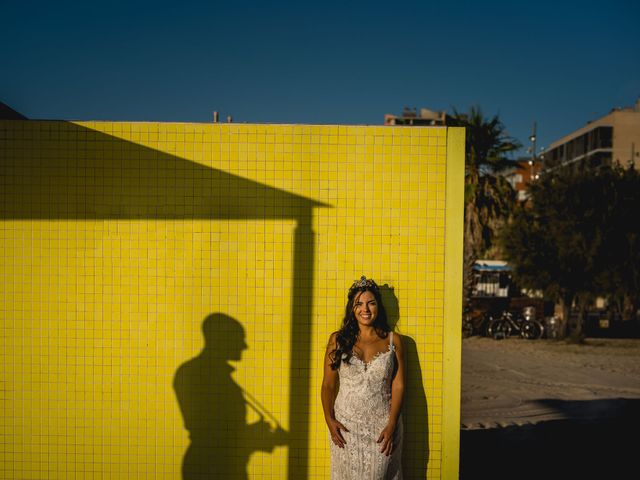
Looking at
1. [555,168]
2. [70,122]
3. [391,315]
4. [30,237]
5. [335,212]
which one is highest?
[555,168]

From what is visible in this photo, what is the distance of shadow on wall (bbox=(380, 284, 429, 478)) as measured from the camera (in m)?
4.63

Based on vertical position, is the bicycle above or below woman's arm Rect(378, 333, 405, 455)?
below

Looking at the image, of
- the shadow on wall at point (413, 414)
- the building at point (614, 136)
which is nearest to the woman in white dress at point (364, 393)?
the shadow on wall at point (413, 414)

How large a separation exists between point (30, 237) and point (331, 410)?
3030mm

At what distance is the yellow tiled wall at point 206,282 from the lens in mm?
4637

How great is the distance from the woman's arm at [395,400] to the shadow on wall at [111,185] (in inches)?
38.3

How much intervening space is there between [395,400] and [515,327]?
55.7ft

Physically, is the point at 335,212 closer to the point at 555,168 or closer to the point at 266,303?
the point at 266,303

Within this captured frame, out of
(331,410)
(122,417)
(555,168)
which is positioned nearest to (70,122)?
(122,417)

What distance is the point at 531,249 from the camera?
19109 mm

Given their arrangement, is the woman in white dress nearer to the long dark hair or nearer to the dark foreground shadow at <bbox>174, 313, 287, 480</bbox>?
the long dark hair

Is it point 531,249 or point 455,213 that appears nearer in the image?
point 455,213

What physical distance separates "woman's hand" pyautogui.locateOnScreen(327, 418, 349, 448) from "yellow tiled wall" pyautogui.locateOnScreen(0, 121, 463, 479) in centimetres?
45

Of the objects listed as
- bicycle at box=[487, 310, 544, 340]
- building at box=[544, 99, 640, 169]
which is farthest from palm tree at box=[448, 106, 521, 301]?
building at box=[544, 99, 640, 169]
